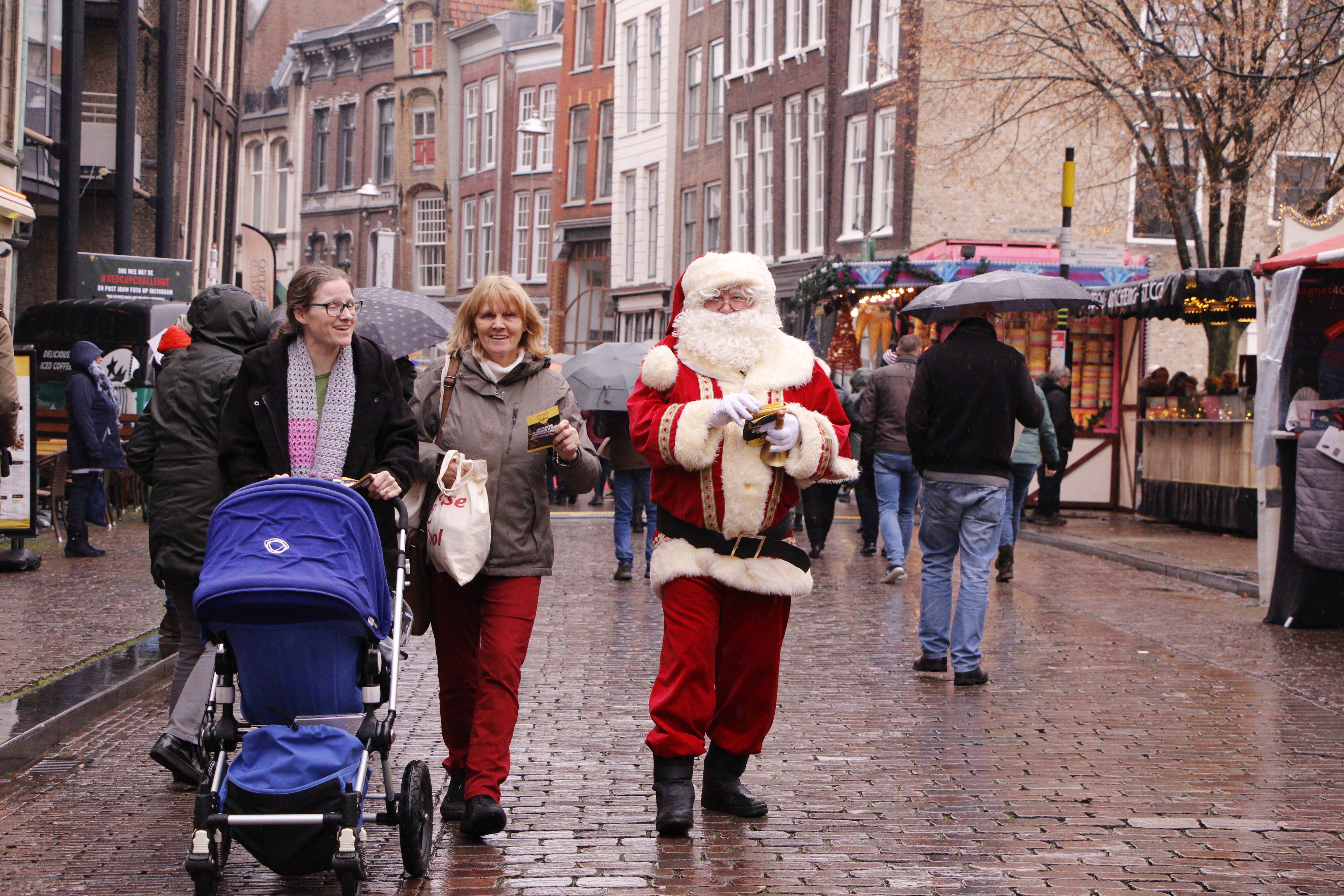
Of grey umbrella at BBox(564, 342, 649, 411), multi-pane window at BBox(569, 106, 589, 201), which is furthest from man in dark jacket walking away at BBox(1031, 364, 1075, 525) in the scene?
multi-pane window at BBox(569, 106, 589, 201)

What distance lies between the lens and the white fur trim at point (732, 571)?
537 cm

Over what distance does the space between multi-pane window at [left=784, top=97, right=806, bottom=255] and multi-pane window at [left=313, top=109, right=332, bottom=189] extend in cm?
3198

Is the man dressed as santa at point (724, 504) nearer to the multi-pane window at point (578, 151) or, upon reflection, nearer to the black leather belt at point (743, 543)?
the black leather belt at point (743, 543)

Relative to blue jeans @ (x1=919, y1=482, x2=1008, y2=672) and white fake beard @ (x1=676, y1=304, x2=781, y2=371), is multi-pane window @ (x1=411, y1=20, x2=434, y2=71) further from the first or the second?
white fake beard @ (x1=676, y1=304, x2=781, y2=371)

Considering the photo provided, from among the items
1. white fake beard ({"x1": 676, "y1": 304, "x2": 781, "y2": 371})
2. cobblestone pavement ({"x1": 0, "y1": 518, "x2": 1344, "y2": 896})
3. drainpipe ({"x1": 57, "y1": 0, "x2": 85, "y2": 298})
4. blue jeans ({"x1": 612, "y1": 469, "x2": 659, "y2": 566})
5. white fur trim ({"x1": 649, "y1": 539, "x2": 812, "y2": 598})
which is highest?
drainpipe ({"x1": 57, "y1": 0, "x2": 85, "y2": 298})

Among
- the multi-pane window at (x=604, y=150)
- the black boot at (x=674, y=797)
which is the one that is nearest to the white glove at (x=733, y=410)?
the black boot at (x=674, y=797)

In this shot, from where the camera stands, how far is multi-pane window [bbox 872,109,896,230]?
95.4ft

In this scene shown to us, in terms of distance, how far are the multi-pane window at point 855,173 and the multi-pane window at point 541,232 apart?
22153 millimetres

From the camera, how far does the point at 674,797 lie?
5262 mm

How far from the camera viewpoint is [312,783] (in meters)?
4.25

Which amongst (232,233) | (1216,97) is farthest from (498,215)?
(1216,97)

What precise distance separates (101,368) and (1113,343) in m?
13.4

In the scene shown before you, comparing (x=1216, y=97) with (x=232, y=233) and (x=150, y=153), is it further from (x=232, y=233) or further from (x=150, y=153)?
(x=232, y=233)

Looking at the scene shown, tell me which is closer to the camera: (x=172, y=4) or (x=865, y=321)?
(x=172, y=4)
